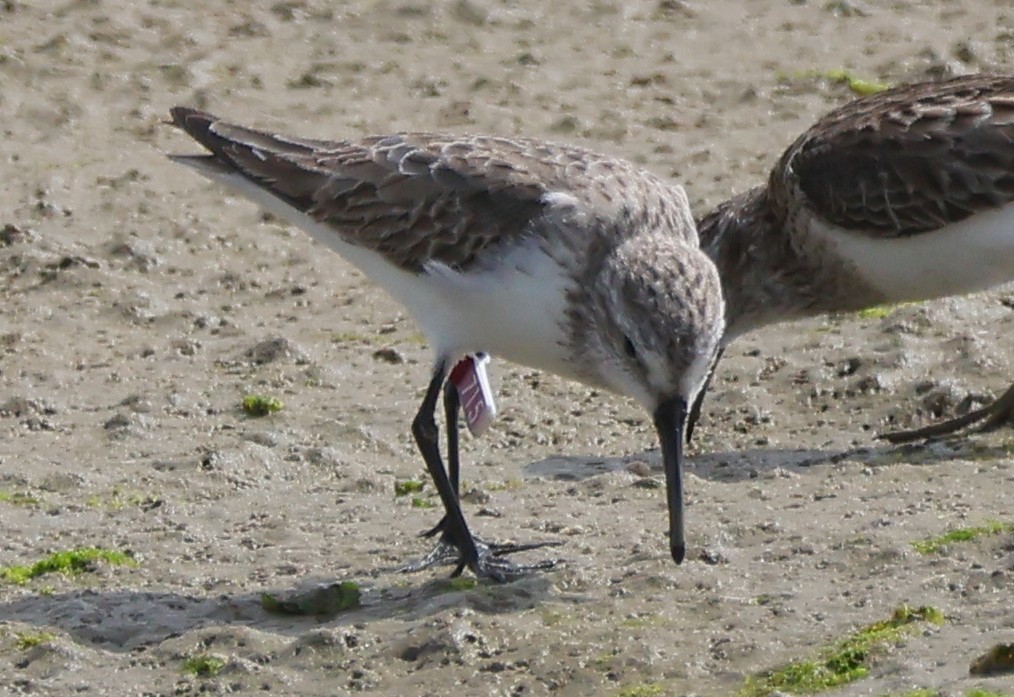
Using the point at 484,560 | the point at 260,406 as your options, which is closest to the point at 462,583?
the point at 484,560

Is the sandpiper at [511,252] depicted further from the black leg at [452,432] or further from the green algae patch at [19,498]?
the green algae patch at [19,498]

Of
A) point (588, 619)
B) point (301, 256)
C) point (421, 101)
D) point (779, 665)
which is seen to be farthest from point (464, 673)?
point (421, 101)

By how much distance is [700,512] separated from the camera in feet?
26.0

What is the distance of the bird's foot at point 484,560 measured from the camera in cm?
741

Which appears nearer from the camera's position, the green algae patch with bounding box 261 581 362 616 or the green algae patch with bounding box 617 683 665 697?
the green algae patch with bounding box 617 683 665 697

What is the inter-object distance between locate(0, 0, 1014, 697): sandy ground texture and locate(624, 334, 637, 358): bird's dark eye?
2.76 ft

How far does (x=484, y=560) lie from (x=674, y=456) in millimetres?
1029

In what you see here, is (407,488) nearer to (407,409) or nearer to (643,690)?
(407,409)

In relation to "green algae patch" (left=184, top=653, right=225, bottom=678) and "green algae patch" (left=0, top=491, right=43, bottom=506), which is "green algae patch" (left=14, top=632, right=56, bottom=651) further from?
"green algae patch" (left=0, top=491, right=43, bottom=506)

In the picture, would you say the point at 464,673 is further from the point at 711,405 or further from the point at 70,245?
the point at 70,245

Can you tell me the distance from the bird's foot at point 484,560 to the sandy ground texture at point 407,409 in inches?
3.3

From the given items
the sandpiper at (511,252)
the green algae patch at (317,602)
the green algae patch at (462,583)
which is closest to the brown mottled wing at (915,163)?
the sandpiper at (511,252)

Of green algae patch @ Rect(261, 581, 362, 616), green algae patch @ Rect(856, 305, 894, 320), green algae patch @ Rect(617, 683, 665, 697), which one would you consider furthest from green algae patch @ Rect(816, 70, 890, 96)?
green algae patch @ Rect(617, 683, 665, 697)

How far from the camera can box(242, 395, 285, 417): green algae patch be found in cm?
966
